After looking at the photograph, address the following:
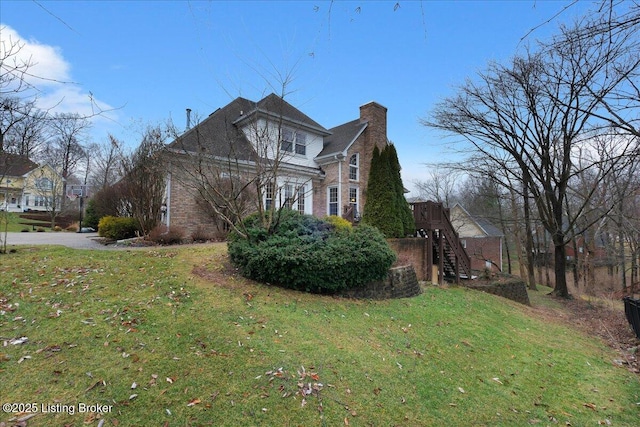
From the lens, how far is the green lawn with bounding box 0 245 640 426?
2.84m

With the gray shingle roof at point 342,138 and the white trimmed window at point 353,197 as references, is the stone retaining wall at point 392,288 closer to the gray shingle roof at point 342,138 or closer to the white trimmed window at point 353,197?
the white trimmed window at point 353,197

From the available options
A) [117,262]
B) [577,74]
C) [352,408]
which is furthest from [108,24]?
[577,74]

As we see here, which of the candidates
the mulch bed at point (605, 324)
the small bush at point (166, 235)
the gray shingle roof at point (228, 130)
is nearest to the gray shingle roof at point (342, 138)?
the gray shingle roof at point (228, 130)

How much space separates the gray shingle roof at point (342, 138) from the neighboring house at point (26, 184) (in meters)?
→ 13.1

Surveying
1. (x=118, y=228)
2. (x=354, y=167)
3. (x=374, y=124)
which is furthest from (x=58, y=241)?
(x=374, y=124)

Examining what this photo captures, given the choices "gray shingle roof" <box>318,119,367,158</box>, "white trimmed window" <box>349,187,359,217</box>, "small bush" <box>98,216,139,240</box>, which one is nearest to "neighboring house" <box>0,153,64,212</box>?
"small bush" <box>98,216,139,240</box>

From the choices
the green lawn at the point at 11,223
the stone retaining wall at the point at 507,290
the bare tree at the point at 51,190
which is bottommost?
the stone retaining wall at the point at 507,290

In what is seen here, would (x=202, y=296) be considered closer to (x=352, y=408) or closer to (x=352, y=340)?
(x=352, y=340)

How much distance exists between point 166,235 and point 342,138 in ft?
39.2

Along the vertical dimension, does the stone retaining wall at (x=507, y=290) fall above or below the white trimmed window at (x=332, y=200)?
below

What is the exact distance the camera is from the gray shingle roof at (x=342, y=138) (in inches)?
699

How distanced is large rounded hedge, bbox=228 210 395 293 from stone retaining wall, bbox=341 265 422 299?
0.67ft

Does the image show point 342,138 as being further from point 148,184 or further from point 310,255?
point 310,255

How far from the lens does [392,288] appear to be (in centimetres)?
737
